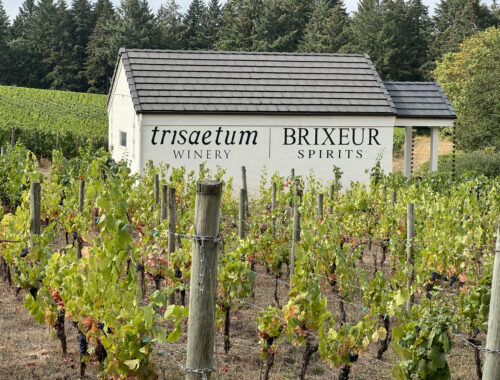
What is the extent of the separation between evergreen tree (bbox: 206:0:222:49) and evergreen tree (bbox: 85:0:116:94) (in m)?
9.26

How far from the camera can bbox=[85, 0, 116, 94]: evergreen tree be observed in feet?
222

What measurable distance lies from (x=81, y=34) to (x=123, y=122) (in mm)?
57387

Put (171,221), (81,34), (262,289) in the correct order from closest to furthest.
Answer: (171,221) < (262,289) < (81,34)

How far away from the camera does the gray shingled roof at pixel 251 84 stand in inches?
746

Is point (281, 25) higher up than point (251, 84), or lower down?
higher up

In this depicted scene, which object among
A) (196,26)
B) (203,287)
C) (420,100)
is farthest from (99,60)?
(203,287)

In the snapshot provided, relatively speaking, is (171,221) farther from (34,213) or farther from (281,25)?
(281,25)

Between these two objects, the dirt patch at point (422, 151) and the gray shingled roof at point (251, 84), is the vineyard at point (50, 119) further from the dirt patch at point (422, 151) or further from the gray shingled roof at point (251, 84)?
the dirt patch at point (422, 151)

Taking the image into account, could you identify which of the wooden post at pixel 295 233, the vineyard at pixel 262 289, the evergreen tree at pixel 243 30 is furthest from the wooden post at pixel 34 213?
the evergreen tree at pixel 243 30

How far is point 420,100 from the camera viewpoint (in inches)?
810

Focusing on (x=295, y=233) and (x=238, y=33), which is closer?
(x=295, y=233)

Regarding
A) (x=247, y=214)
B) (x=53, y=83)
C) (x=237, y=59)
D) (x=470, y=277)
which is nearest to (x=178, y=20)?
(x=53, y=83)

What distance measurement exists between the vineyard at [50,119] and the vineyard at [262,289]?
1515 centimetres

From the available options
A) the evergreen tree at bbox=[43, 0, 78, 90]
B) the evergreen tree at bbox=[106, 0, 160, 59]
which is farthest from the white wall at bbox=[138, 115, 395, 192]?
the evergreen tree at bbox=[43, 0, 78, 90]
